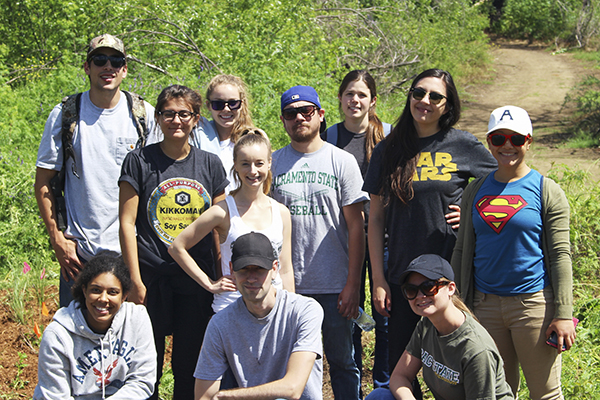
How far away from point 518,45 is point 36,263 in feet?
78.1

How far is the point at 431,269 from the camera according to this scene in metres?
2.64

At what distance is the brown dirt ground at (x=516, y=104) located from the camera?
14.5 feet

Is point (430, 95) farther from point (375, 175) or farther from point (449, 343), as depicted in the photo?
point (449, 343)

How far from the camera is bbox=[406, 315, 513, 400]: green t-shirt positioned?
254 centimetres

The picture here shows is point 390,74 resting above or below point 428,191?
above

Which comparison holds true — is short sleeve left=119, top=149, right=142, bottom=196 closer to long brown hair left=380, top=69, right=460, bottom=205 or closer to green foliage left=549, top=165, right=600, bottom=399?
long brown hair left=380, top=69, right=460, bottom=205

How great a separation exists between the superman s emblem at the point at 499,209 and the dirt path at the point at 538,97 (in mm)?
4800

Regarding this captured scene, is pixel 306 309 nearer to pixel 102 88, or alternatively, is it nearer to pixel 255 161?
pixel 255 161

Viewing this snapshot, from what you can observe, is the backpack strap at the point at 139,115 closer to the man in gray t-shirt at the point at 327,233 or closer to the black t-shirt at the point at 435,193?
the man in gray t-shirt at the point at 327,233

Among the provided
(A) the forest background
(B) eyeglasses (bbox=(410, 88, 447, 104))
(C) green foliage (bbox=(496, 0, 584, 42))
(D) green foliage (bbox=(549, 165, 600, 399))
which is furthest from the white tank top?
(C) green foliage (bbox=(496, 0, 584, 42))

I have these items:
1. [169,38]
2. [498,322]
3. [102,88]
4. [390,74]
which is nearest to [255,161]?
[102,88]

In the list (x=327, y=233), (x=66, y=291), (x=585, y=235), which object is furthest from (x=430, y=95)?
(x=585, y=235)

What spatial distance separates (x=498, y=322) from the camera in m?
2.94

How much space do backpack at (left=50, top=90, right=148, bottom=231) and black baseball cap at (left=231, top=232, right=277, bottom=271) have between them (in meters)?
1.20
